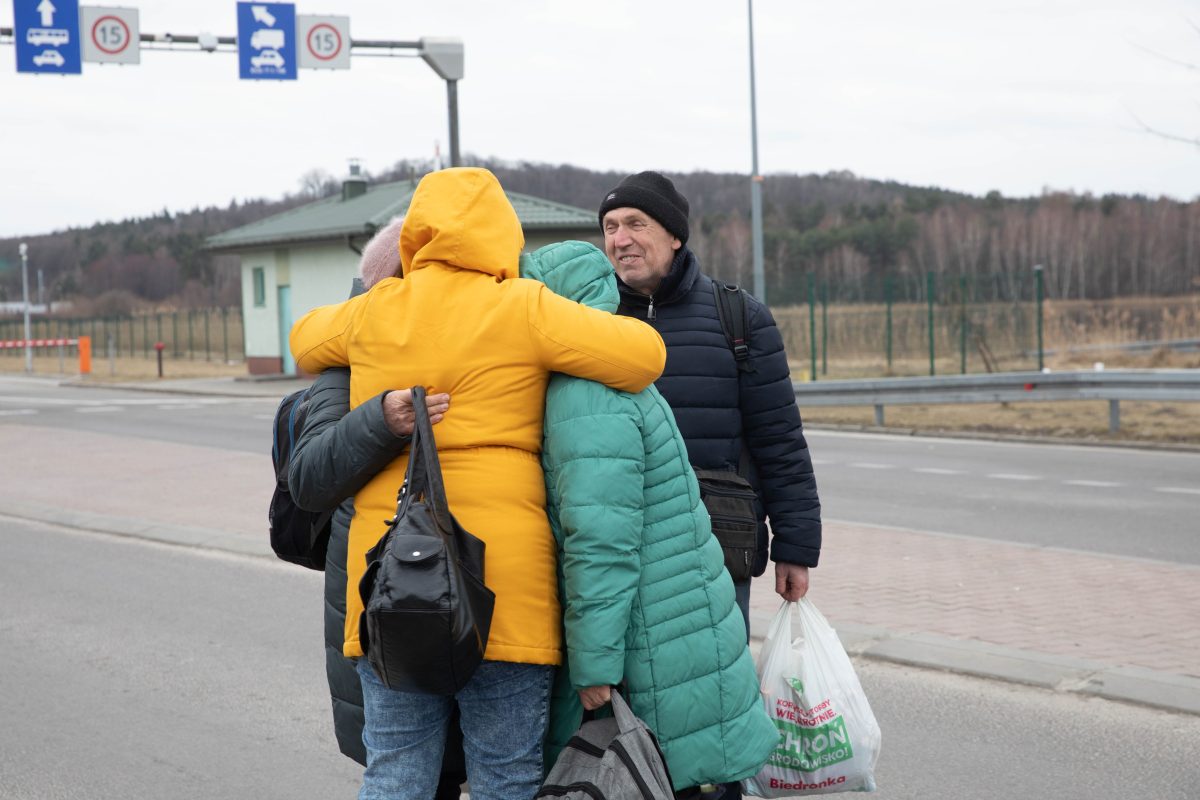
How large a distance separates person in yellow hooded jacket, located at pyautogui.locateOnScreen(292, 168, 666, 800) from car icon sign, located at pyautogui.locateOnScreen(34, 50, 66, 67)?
739 inches

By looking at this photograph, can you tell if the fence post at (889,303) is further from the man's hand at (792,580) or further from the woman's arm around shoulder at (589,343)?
the woman's arm around shoulder at (589,343)

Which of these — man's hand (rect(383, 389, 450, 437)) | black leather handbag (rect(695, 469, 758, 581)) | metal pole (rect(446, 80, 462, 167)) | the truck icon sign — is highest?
the truck icon sign

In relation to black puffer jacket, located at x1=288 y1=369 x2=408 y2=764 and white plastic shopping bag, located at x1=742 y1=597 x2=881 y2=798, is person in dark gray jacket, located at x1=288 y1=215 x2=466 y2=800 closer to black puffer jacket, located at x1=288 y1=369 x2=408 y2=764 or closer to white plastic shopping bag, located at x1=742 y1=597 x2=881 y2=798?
black puffer jacket, located at x1=288 y1=369 x2=408 y2=764

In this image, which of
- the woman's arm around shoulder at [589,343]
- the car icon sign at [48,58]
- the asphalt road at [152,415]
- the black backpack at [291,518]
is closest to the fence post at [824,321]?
A: the asphalt road at [152,415]

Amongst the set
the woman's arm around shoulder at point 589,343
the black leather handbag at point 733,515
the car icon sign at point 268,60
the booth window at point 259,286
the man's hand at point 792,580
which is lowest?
the man's hand at point 792,580

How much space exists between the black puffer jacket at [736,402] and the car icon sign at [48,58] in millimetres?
18238

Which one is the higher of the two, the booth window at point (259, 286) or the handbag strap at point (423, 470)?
the booth window at point (259, 286)

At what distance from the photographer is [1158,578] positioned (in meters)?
7.25

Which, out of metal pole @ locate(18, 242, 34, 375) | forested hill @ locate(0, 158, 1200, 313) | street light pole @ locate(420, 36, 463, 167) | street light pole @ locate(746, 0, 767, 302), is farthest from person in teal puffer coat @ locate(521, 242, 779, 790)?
forested hill @ locate(0, 158, 1200, 313)

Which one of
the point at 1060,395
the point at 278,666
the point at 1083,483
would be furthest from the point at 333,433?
the point at 1060,395

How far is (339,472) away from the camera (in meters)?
2.54

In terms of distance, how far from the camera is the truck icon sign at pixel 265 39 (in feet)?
63.2

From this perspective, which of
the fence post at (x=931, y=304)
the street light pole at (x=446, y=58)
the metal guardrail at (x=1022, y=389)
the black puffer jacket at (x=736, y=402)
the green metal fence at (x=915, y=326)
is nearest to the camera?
the black puffer jacket at (x=736, y=402)

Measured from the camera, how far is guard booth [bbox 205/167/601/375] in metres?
31.8
